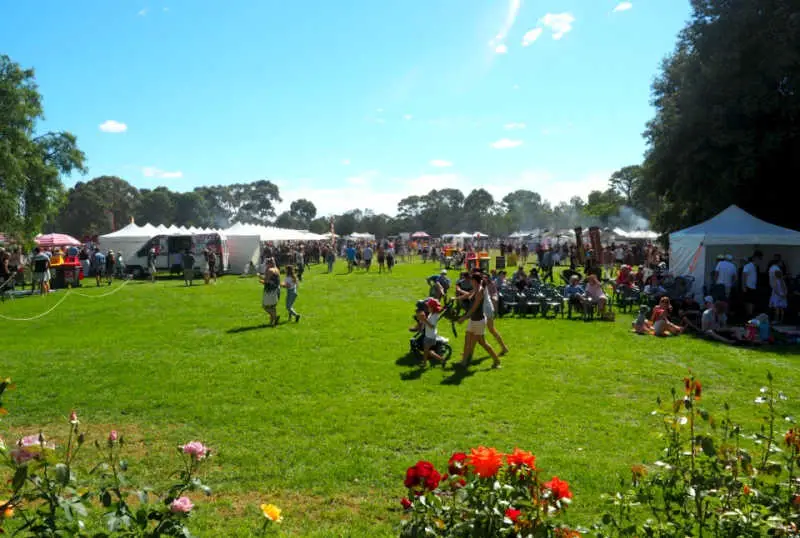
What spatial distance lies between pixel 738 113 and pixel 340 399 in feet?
57.0

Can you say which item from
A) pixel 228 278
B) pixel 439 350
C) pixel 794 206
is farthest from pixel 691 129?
pixel 228 278

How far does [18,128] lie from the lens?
26.0m

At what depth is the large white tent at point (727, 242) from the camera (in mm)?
14773

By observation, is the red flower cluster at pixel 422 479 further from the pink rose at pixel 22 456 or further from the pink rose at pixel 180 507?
the pink rose at pixel 22 456

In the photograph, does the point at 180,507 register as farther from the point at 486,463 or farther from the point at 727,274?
the point at 727,274

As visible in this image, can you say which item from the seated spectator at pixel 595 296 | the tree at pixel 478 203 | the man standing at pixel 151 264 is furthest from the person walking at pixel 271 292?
the tree at pixel 478 203

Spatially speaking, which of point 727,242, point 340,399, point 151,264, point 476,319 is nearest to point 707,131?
point 727,242

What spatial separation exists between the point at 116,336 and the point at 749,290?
14.9 metres

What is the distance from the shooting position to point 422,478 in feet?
7.27

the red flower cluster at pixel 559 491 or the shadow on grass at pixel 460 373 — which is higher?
the red flower cluster at pixel 559 491

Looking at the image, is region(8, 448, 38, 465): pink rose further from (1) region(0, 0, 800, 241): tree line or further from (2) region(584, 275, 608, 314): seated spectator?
(1) region(0, 0, 800, 241): tree line

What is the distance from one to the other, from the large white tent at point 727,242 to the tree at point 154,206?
8972cm

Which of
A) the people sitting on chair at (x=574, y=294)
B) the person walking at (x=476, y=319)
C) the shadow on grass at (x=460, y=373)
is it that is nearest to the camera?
the shadow on grass at (x=460, y=373)

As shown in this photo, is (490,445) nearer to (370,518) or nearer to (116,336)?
(370,518)
